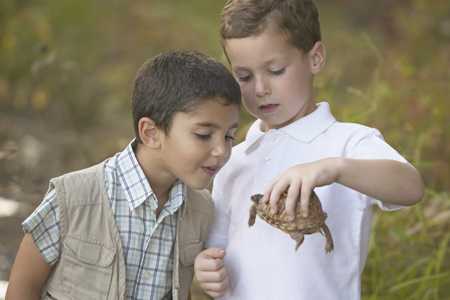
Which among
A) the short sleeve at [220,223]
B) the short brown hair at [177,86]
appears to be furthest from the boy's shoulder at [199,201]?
the short brown hair at [177,86]

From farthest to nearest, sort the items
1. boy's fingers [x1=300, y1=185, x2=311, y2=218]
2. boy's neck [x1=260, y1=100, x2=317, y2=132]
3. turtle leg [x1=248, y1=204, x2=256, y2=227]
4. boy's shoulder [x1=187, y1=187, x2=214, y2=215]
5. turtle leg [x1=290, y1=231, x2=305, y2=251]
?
1. boy's shoulder [x1=187, y1=187, x2=214, y2=215]
2. boy's neck [x1=260, y1=100, x2=317, y2=132]
3. turtle leg [x1=248, y1=204, x2=256, y2=227]
4. turtle leg [x1=290, y1=231, x2=305, y2=251]
5. boy's fingers [x1=300, y1=185, x2=311, y2=218]

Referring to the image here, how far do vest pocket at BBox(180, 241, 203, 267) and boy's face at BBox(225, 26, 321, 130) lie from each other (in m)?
0.43

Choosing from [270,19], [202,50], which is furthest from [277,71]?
[202,50]

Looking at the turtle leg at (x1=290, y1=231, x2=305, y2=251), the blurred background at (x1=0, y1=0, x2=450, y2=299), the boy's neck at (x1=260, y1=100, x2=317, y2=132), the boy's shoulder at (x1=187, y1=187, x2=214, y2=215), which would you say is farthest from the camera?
the blurred background at (x1=0, y1=0, x2=450, y2=299)

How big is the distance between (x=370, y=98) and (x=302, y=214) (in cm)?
209

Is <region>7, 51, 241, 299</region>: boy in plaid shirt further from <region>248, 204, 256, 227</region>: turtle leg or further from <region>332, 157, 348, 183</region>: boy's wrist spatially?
<region>332, 157, 348, 183</region>: boy's wrist

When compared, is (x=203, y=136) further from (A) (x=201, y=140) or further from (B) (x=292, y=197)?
(B) (x=292, y=197)

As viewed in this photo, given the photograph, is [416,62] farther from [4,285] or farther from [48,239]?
[48,239]

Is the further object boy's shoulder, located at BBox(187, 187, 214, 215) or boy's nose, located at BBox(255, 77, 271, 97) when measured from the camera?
boy's shoulder, located at BBox(187, 187, 214, 215)

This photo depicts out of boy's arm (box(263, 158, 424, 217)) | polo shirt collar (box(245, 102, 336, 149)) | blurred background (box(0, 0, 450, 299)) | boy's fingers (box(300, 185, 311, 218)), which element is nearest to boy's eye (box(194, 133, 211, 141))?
polo shirt collar (box(245, 102, 336, 149))

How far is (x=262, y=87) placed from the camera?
8.33ft

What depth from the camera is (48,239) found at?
2.53 meters

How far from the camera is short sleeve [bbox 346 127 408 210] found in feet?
7.60

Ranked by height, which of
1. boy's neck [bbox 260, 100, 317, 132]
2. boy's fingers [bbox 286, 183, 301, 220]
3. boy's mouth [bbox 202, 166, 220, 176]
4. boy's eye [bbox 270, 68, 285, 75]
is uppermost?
boy's eye [bbox 270, 68, 285, 75]
